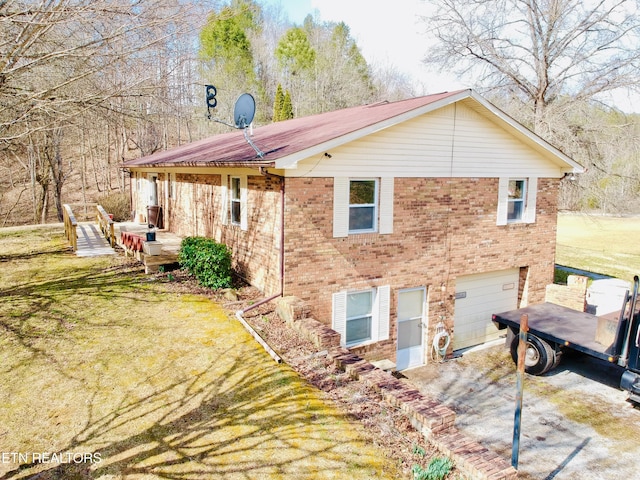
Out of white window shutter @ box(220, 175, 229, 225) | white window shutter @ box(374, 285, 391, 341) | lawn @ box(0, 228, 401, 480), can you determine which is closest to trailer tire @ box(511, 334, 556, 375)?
white window shutter @ box(374, 285, 391, 341)

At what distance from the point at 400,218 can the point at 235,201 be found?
14.3 feet

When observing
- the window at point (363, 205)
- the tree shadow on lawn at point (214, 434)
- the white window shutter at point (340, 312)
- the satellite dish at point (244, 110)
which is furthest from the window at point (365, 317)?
the satellite dish at point (244, 110)

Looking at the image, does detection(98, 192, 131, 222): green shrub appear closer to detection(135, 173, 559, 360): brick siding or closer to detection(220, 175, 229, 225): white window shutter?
detection(135, 173, 559, 360): brick siding

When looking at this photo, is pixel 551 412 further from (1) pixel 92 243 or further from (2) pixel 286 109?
(2) pixel 286 109

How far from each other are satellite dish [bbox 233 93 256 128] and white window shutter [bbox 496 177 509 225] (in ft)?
22.4

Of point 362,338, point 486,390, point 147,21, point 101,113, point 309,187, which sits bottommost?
point 486,390

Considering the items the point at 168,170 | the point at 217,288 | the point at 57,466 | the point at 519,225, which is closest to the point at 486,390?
the point at 519,225

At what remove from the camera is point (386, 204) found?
1041 centimetres

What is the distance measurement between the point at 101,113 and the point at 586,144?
1940 centimetres

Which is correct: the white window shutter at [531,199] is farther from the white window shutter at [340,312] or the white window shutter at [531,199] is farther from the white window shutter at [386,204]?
the white window shutter at [340,312]

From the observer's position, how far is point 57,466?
5102 mm

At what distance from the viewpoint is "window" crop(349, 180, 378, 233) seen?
10.2 m

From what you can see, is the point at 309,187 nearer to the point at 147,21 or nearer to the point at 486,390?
the point at 147,21

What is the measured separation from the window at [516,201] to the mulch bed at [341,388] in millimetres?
7446
